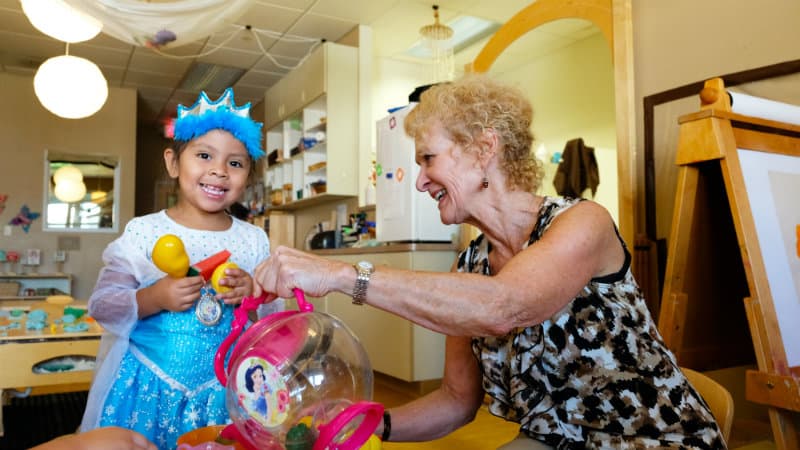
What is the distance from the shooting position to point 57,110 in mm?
3664

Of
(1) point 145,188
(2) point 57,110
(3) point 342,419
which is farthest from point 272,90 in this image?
(3) point 342,419

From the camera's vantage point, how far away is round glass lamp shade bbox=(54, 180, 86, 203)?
20.2 feet

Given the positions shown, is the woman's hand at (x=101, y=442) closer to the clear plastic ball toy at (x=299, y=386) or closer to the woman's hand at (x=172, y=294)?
Result: the clear plastic ball toy at (x=299, y=386)

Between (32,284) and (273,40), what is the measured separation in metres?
3.65

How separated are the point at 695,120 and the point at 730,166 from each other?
0.16 metres

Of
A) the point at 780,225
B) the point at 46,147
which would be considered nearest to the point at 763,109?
the point at 780,225

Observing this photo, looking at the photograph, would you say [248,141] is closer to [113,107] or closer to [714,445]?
[714,445]

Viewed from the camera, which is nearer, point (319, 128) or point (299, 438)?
point (299, 438)

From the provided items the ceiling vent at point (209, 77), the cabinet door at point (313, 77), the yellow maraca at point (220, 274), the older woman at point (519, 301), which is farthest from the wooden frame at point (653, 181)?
the ceiling vent at point (209, 77)

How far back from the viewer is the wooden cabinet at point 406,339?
3.20 metres

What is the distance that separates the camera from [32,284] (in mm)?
5945

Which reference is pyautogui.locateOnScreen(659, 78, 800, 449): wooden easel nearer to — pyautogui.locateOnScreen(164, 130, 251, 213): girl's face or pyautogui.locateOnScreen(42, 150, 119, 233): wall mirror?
pyautogui.locateOnScreen(164, 130, 251, 213): girl's face

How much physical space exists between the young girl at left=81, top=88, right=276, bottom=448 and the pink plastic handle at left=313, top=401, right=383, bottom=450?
514mm

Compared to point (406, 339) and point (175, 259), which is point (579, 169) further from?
point (175, 259)
